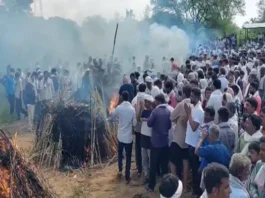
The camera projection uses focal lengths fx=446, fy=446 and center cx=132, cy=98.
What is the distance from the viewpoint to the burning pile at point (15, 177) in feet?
21.4

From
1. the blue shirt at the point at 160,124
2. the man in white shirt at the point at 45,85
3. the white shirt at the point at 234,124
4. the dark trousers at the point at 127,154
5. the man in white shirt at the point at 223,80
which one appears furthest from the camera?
the man in white shirt at the point at 45,85

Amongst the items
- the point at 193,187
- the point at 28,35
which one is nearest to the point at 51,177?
the point at 193,187

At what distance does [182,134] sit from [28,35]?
2304cm

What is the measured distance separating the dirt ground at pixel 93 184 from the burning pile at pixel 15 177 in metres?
1.57

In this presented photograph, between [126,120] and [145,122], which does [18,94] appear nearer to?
[126,120]

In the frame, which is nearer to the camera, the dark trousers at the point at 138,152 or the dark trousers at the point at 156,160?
the dark trousers at the point at 156,160

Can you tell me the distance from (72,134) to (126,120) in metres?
A: 1.94

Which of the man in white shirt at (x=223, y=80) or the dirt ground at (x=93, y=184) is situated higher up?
the man in white shirt at (x=223, y=80)

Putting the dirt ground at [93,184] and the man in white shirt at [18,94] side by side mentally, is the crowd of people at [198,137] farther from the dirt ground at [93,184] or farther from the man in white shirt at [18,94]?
the man in white shirt at [18,94]

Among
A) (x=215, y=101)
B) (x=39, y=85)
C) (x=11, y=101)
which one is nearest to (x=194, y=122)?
(x=215, y=101)

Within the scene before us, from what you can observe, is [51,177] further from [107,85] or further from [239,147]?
[107,85]

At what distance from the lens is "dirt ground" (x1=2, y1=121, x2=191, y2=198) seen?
9.09m

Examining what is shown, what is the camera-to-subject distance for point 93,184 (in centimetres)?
970

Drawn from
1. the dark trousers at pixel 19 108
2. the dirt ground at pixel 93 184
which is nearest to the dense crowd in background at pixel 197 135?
the dirt ground at pixel 93 184
